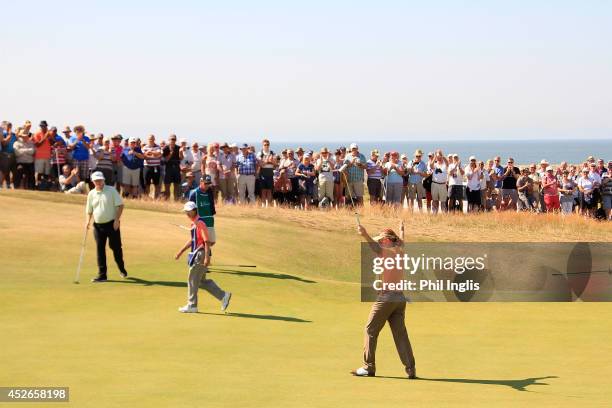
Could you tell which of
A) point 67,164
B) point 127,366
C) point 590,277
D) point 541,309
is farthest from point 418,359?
point 67,164

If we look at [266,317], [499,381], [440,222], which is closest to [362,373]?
Answer: [499,381]

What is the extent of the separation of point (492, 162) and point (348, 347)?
22.9 m

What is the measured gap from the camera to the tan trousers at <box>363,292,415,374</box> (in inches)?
567

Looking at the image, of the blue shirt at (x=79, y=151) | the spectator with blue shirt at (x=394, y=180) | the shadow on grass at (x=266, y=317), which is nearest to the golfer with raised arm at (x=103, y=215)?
the shadow on grass at (x=266, y=317)

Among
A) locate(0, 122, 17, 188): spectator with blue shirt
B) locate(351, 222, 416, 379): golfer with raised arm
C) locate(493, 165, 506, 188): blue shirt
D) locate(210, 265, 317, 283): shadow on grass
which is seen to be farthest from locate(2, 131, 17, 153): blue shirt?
locate(351, 222, 416, 379): golfer with raised arm

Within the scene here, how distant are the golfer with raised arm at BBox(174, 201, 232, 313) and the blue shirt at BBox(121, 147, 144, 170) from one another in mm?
14858

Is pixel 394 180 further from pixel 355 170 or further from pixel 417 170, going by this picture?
pixel 355 170

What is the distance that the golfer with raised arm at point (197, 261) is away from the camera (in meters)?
18.6

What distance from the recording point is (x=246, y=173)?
35.4 metres

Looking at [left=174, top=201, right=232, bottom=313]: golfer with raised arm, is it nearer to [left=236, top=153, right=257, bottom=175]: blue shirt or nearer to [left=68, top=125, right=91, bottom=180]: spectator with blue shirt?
[left=68, top=125, right=91, bottom=180]: spectator with blue shirt

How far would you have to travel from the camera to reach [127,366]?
14398 millimetres

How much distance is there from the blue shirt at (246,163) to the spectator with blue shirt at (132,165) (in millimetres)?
3444

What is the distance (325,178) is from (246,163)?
289 centimetres

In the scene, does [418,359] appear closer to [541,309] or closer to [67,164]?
[541,309]
